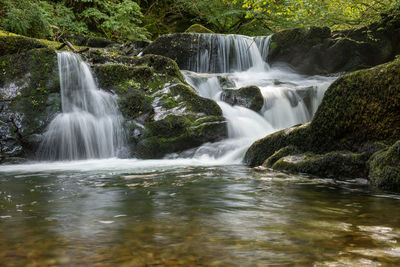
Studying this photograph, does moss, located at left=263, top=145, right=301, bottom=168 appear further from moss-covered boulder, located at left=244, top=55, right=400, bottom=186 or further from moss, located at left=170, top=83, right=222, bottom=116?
moss, located at left=170, top=83, right=222, bottom=116

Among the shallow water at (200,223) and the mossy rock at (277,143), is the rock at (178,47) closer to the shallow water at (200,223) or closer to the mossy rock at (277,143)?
the mossy rock at (277,143)

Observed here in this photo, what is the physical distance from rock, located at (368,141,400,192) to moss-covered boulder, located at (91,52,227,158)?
15.0 feet

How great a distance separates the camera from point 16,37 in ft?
30.1

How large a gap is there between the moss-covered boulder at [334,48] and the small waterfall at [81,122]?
9.15 metres

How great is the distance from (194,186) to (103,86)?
5.80m

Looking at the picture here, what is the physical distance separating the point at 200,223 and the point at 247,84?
1067 cm

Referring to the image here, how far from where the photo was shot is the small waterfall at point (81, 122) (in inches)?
317

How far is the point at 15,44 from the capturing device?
9.11 m

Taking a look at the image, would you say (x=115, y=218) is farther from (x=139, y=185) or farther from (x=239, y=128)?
(x=239, y=128)

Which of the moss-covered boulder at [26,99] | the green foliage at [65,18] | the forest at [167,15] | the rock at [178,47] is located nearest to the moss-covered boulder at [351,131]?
the forest at [167,15]

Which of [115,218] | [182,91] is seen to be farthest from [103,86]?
[115,218]

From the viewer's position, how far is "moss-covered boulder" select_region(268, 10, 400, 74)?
44.5 feet

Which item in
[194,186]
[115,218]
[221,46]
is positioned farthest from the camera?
[221,46]

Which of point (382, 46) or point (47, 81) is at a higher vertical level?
point (382, 46)
